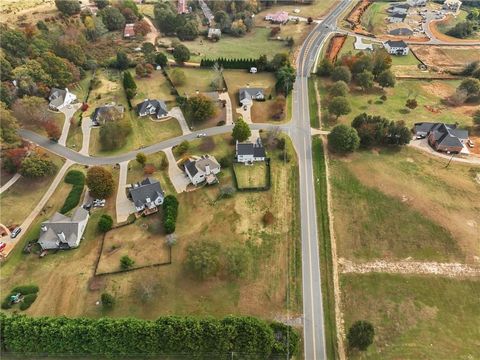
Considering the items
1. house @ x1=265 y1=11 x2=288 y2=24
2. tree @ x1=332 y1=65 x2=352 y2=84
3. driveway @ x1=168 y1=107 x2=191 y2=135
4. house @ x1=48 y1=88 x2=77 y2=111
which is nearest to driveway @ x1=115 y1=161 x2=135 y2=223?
driveway @ x1=168 y1=107 x2=191 y2=135

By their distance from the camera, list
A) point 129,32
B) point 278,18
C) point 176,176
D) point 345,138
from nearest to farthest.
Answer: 1. point 176,176
2. point 345,138
3. point 129,32
4. point 278,18

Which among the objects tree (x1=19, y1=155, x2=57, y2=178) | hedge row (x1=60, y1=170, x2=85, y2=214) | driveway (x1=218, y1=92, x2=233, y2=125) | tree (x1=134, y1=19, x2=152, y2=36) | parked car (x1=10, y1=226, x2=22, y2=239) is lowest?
parked car (x1=10, y1=226, x2=22, y2=239)

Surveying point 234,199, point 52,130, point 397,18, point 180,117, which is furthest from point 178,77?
point 397,18

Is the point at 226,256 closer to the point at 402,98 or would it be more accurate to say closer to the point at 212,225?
the point at 212,225

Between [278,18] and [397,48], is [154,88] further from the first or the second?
[397,48]

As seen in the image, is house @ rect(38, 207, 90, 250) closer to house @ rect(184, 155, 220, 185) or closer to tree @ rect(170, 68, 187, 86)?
house @ rect(184, 155, 220, 185)

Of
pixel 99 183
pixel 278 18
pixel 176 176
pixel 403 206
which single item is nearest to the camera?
pixel 403 206

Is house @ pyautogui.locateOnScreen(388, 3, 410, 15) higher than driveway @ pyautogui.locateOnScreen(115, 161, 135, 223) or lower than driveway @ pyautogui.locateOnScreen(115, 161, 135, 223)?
higher
